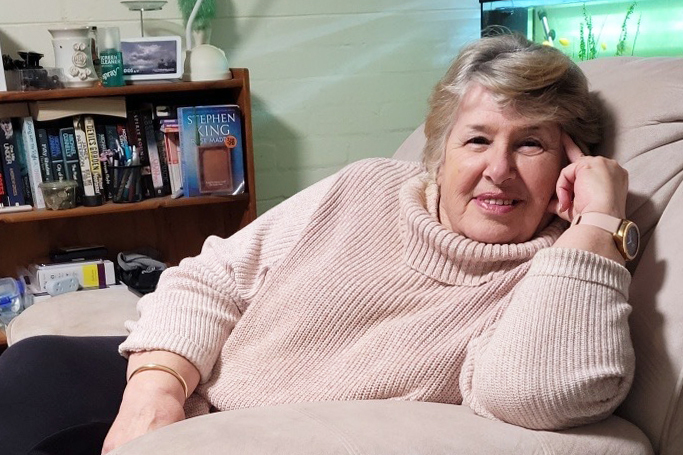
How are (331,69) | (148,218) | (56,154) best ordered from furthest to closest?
(331,69)
(148,218)
(56,154)

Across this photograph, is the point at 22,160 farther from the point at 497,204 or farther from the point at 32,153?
the point at 497,204

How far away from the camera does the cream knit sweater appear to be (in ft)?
3.53

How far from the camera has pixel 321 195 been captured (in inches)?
59.0

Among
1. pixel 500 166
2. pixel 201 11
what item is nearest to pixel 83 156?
pixel 201 11

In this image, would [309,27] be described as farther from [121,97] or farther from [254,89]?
[121,97]

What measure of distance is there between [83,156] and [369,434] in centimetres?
174

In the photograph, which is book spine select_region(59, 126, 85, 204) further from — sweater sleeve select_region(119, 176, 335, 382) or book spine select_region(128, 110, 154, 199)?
sweater sleeve select_region(119, 176, 335, 382)

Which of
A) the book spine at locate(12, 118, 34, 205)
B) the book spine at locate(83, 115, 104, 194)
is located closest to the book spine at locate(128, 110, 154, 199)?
the book spine at locate(83, 115, 104, 194)

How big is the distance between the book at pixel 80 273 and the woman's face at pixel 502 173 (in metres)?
1.50

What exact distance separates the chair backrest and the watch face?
27 millimetres

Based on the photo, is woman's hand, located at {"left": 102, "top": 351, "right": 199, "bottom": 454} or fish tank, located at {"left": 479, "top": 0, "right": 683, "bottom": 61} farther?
fish tank, located at {"left": 479, "top": 0, "right": 683, "bottom": 61}

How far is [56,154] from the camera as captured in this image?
8.02 feet

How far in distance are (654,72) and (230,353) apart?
85 centimetres

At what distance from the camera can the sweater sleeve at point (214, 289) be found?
4.53 ft
